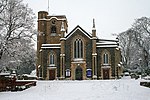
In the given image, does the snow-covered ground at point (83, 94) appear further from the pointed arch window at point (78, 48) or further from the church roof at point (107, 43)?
the pointed arch window at point (78, 48)

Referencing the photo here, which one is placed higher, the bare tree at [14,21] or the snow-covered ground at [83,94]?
the bare tree at [14,21]

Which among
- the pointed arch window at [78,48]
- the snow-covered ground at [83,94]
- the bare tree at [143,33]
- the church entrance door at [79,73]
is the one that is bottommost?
the snow-covered ground at [83,94]

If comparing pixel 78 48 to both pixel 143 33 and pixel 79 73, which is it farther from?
pixel 143 33

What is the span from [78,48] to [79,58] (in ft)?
6.94

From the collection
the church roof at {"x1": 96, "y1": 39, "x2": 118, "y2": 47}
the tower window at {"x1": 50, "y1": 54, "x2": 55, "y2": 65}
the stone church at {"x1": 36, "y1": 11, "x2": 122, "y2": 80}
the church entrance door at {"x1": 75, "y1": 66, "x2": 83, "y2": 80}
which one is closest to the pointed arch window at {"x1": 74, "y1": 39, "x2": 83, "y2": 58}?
the stone church at {"x1": 36, "y1": 11, "x2": 122, "y2": 80}

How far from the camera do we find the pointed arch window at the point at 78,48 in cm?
5612

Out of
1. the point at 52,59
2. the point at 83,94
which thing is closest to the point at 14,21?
the point at 83,94

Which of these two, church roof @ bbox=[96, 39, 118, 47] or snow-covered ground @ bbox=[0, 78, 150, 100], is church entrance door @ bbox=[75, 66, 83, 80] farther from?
snow-covered ground @ bbox=[0, 78, 150, 100]

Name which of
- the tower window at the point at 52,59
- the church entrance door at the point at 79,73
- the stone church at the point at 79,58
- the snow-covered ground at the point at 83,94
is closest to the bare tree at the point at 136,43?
the stone church at the point at 79,58

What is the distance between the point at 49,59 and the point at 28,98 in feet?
112

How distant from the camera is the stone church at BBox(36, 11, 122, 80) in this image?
54969 mm

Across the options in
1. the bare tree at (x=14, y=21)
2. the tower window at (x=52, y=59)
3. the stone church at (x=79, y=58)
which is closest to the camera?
the bare tree at (x=14, y=21)

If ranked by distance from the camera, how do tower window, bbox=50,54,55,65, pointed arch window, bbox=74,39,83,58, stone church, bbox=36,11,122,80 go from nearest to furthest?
stone church, bbox=36,11,122,80 < pointed arch window, bbox=74,39,83,58 < tower window, bbox=50,54,55,65

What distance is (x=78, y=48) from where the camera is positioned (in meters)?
56.3
